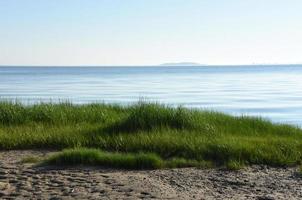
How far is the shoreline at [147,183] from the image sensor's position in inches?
311

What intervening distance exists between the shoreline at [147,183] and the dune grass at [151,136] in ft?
1.71

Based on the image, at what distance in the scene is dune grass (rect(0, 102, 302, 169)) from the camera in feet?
34.4

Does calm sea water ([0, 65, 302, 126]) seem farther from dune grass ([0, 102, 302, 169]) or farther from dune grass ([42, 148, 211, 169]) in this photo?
A: dune grass ([42, 148, 211, 169])

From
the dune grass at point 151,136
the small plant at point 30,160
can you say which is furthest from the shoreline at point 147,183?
the dune grass at point 151,136

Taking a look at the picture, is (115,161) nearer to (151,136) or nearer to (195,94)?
(151,136)

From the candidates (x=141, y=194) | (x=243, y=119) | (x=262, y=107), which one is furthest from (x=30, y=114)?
(x=262, y=107)

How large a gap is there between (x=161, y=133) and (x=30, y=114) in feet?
14.4

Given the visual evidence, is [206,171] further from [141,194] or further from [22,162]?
[22,162]

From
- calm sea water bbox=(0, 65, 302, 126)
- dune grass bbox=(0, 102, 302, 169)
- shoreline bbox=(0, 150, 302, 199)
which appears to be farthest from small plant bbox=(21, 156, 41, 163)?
calm sea water bbox=(0, 65, 302, 126)

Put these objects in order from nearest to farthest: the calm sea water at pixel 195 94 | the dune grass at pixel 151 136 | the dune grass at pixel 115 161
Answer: the dune grass at pixel 115 161, the dune grass at pixel 151 136, the calm sea water at pixel 195 94

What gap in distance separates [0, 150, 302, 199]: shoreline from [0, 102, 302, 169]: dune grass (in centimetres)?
52

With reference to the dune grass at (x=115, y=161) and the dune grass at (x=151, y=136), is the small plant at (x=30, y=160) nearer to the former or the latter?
the dune grass at (x=115, y=161)

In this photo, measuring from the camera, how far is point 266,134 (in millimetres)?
13062

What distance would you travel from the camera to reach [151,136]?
11828 millimetres
